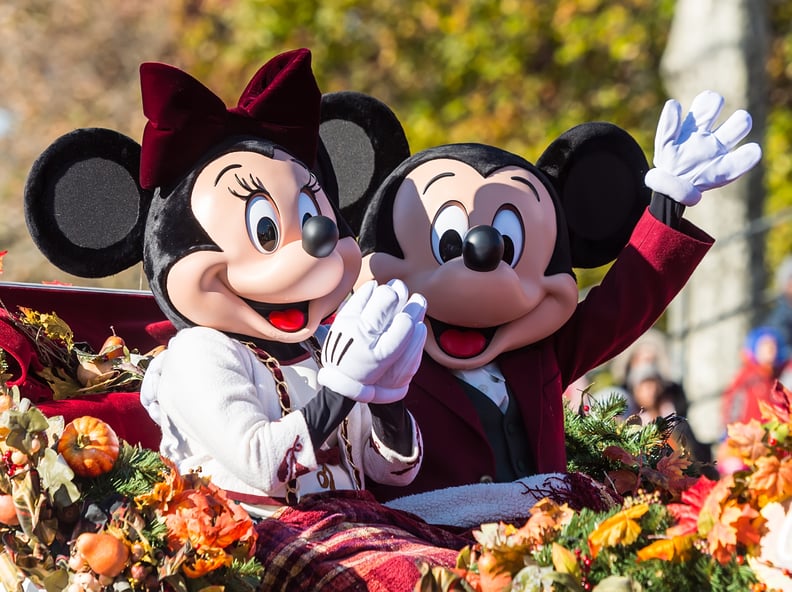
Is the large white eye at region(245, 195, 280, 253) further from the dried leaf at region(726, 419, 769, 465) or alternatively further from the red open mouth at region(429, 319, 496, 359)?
the dried leaf at region(726, 419, 769, 465)

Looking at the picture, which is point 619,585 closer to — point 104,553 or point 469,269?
point 104,553

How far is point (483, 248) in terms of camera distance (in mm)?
2479

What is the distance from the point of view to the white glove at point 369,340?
2115 millimetres

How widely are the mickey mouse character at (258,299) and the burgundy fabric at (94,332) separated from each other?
0.70 feet

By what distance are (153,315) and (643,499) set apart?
4.84ft

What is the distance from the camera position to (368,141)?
9.70 ft

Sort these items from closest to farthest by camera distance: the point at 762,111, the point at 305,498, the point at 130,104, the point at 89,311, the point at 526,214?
the point at 305,498 < the point at 526,214 < the point at 89,311 < the point at 762,111 < the point at 130,104

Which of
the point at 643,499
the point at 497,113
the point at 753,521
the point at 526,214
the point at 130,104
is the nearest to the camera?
the point at 753,521

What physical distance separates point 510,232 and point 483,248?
0.23m

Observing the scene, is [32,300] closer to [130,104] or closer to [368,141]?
[368,141]

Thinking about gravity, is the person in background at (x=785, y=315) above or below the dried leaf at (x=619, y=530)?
below

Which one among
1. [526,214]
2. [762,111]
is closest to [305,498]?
[526,214]

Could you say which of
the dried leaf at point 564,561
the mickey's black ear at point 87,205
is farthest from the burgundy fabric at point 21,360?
the dried leaf at point 564,561

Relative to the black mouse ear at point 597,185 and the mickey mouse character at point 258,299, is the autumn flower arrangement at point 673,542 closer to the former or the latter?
the mickey mouse character at point 258,299
